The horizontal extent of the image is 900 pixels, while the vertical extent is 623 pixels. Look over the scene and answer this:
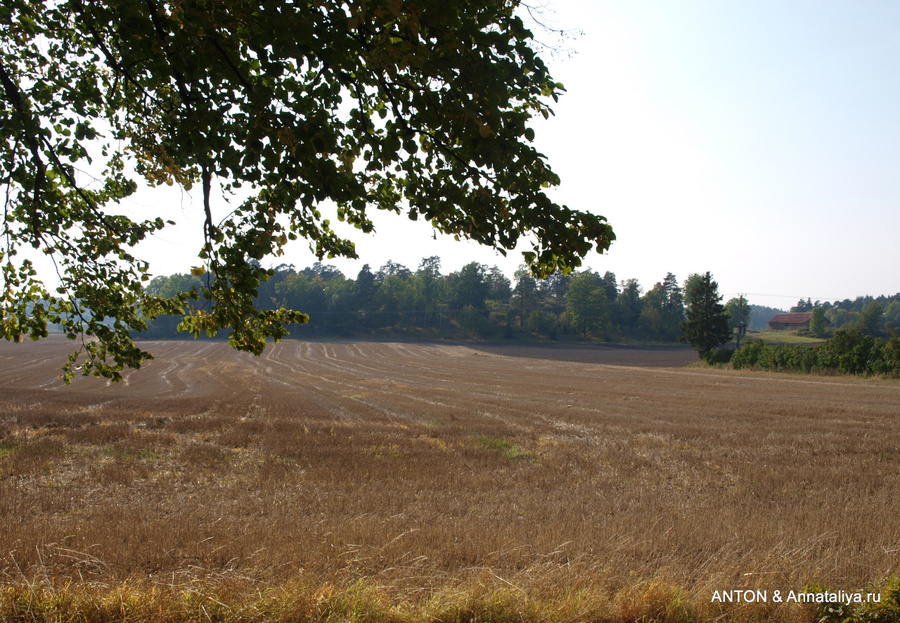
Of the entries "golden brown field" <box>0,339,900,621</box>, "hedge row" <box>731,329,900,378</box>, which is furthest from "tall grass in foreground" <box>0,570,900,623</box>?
"hedge row" <box>731,329,900,378</box>

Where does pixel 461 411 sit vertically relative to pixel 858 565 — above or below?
below

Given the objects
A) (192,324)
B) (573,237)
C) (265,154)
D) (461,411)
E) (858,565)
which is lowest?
(461,411)

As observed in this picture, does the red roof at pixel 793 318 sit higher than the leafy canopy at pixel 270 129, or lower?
higher

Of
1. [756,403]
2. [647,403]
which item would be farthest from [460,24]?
[756,403]

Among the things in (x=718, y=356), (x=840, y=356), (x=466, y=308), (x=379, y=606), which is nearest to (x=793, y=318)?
(x=466, y=308)

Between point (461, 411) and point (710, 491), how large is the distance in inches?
436

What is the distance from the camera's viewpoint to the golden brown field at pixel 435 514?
3.79 meters

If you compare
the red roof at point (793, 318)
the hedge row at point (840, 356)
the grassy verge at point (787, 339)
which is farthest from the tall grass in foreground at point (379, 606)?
the red roof at point (793, 318)

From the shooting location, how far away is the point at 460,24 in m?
3.21

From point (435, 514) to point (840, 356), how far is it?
147ft

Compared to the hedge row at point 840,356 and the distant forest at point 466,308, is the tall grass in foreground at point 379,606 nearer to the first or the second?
the hedge row at point 840,356

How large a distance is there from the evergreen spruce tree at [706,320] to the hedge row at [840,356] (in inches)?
356

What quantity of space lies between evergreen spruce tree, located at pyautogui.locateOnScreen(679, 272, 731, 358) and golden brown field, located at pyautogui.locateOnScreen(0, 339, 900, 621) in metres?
42.6

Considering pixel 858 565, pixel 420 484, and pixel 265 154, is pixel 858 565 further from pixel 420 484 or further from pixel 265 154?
pixel 265 154
